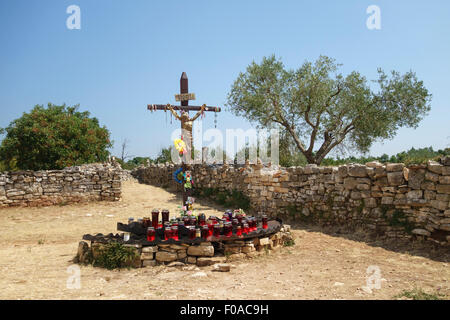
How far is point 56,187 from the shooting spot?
43.0 feet

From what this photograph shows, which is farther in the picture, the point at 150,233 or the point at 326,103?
the point at 326,103

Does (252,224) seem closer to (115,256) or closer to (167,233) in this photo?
(167,233)

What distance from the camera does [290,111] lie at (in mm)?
19266

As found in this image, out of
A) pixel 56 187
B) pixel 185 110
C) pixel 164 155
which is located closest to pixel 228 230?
pixel 185 110

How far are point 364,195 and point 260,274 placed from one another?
14.0 feet

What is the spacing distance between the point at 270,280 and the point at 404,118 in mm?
16461

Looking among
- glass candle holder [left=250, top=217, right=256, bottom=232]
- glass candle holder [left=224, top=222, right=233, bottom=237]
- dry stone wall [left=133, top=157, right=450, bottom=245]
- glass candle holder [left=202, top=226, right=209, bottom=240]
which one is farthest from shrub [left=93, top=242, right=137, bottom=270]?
dry stone wall [left=133, top=157, right=450, bottom=245]

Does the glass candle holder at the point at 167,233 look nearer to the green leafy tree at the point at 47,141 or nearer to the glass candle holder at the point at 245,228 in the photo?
the glass candle holder at the point at 245,228

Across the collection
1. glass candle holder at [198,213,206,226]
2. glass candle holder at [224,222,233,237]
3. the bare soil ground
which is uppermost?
glass candle holder at [198,213,206,226]

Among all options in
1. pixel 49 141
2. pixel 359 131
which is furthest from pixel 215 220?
pixel 359 131

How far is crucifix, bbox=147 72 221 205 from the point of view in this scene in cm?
808

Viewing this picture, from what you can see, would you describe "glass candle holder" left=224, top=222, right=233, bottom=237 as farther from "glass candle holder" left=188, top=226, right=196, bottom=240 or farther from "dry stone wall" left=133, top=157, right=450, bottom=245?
"dry stone wall" left=133, top=157, right=450, bottom=245

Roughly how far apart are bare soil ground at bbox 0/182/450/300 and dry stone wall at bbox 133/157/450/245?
0.53 metres
